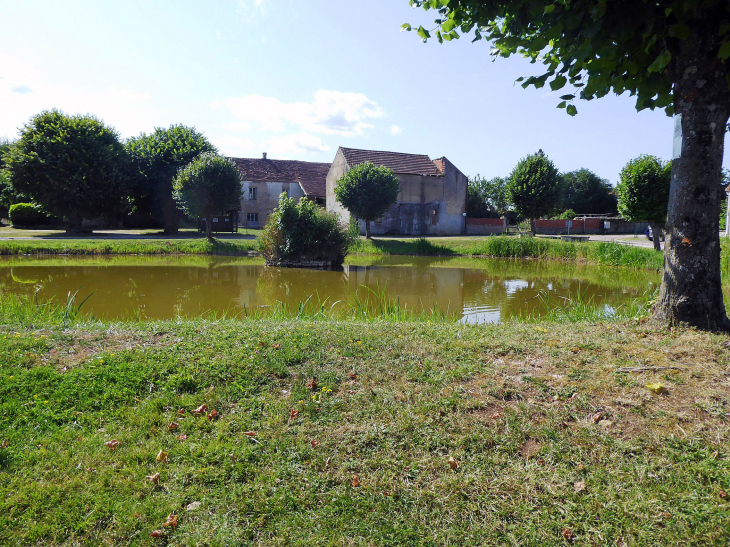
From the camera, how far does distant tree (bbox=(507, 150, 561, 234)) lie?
3253 centimetres

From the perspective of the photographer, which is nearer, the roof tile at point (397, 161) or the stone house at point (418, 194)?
the roof tile at point (397, 161)

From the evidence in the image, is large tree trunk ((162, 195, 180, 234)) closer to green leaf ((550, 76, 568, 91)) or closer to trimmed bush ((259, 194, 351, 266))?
trimmed bush ((259, 194, 351, 266))

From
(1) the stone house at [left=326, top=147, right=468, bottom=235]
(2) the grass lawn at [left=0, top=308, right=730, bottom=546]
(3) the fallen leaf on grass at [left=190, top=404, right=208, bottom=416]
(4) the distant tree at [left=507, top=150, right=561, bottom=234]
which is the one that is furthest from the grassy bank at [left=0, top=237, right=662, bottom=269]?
(3) the fallen leaf on grass at [left=190, top=404, right=208, bottom=416]

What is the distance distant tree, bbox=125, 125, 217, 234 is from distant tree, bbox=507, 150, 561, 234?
75.4 feet

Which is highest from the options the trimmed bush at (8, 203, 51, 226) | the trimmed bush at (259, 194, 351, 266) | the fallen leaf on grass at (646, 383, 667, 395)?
the trimmed bush at (8, 203, 51, 226)

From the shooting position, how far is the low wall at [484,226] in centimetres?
4178

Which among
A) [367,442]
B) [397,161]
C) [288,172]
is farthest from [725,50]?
[288,172]

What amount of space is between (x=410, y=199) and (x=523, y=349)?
115ft

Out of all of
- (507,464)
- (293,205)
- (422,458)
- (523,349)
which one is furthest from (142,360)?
(293,205)

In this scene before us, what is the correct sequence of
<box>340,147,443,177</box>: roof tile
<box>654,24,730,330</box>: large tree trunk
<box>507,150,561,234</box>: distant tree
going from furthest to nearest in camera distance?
<box>340,147,443,177</box>: roof tile, <box>507,150,561,234</box>: distant tree, <box>654,24,730,330</box>: large tree trunk

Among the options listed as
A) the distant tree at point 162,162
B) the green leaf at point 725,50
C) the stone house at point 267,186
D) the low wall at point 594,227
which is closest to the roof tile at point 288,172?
the stone house at point 267,186

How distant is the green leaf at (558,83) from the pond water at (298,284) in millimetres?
4042

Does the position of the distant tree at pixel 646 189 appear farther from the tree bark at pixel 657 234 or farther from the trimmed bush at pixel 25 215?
the trimmed bush at pixel 25 215

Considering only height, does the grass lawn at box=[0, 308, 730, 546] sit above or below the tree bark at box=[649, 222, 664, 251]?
below
